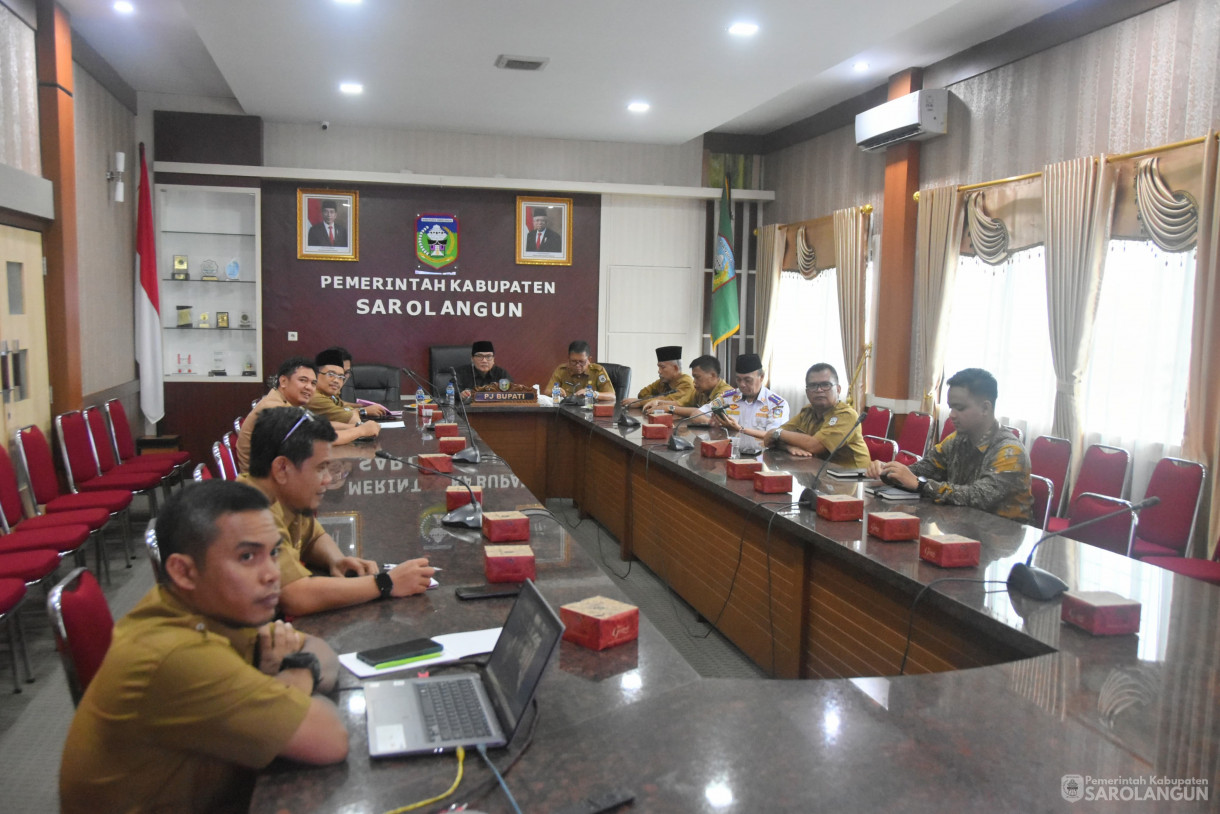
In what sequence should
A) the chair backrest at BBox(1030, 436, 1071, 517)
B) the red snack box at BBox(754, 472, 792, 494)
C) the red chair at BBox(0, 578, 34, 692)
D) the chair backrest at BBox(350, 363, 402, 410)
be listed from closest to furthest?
1. the red chair at BBox(0, 578, 34, 692)
2. the red snack box at BBox(754, 472, 792, 494)
3. the chair backrest at BBox(1030, 436, 1071, 517)
4. the chair backrest at BBox(350, 363, 402, 410)

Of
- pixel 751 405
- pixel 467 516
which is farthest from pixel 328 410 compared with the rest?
pixel 751 405

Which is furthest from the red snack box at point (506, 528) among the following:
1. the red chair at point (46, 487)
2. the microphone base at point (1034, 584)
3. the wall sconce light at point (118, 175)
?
the wall sconce light at point (118, 175)

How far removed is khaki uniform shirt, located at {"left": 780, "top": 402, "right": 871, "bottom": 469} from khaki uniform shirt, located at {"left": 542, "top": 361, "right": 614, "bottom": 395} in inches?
93.7

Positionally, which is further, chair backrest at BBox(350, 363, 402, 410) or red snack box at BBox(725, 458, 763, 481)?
chair backrest at BBox(350, 363, 402, 410)

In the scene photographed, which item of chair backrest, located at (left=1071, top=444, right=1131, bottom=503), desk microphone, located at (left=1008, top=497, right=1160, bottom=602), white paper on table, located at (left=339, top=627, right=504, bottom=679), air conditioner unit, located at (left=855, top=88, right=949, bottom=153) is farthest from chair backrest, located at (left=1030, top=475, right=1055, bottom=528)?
air conditioner unit, located at (left=855, top=88, right=949, bottom=153)

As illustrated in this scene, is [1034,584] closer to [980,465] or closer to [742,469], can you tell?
[980,465]

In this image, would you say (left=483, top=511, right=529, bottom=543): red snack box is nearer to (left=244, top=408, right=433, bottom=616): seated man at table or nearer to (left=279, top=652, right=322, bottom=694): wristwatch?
(left=244, top=408, right=433, bottom=616): seated man at table

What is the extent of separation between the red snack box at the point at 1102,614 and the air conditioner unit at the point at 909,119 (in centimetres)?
436

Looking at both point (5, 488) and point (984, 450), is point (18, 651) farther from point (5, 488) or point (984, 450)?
point (984, 450)

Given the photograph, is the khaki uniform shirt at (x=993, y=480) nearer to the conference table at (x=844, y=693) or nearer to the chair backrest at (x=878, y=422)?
the conference table at (x=844, y=693)

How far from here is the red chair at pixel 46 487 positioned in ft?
12.7

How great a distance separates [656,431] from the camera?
15.1 ft

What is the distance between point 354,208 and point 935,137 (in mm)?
4704

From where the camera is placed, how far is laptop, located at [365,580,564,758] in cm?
124
